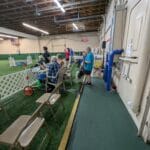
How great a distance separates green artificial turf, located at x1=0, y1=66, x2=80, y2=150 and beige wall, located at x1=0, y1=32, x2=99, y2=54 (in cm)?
1199

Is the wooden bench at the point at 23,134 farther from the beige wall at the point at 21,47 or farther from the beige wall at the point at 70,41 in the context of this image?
the beige wall at the point at 21,47

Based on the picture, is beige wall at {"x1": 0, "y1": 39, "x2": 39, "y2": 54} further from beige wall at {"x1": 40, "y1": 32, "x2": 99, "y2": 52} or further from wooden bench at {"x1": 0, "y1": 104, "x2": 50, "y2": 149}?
wooden bench at {"x1": 0, "y1": 104, "x2": 50, "y2": 149}

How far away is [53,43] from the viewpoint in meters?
15.8

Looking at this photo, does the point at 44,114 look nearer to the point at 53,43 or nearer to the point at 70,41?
the point at 70,41

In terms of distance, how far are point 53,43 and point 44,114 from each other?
14430mm

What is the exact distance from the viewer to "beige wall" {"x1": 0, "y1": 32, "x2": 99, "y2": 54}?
1471 centimetres

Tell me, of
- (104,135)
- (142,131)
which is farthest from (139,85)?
(104,135)

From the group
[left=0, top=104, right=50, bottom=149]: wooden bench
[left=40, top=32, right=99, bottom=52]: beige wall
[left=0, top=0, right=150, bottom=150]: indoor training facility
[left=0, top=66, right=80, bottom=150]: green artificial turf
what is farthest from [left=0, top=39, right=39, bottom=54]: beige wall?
[left=0, top=104, right=50, bottom=149]: wooden bench

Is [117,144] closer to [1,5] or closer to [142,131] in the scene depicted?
[142,131]

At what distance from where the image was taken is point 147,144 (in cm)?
182

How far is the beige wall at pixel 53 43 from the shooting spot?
1471cm

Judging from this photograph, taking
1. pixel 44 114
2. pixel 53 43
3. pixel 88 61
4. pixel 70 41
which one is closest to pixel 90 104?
pixel 44 114

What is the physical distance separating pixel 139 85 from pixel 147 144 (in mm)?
973

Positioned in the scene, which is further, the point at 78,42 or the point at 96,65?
the point at 78,42
